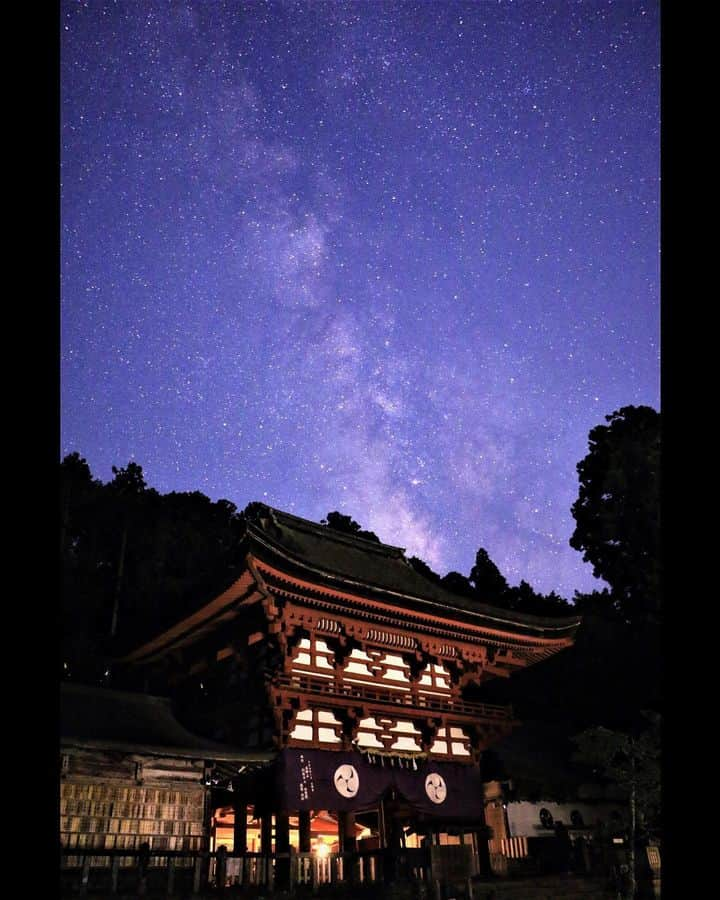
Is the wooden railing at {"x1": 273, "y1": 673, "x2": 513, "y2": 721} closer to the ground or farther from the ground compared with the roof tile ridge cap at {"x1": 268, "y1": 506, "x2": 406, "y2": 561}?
closer to the ground

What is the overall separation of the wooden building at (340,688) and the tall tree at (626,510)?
566cm

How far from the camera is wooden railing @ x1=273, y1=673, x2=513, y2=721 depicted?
760 inches

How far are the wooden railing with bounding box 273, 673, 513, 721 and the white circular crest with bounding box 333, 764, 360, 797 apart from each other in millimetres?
1841

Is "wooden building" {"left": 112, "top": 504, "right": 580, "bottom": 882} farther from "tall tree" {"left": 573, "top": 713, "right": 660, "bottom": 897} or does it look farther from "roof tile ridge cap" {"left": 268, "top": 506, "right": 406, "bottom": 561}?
"tall tree" {"left": 573, "top": 713, "right": 660, "bottom": 897}

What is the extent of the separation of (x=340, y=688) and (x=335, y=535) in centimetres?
826

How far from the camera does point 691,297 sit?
Answer: 1525 mm

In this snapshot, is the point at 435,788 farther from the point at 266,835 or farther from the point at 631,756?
the point at 631,756

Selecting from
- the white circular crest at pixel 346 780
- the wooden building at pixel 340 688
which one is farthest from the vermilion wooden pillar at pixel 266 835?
the white circular crest at pixel 346 780

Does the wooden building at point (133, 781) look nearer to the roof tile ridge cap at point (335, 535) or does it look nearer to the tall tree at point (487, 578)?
the roof tile ridge cap at point (335, 535)

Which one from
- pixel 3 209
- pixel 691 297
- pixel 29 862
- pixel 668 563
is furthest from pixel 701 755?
pixel 3 209

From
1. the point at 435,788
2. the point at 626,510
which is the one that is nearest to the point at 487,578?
the point at 626,510

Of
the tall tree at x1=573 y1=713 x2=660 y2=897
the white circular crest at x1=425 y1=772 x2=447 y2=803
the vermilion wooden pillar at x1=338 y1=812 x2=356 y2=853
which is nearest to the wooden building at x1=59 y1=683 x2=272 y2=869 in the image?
the vermilion wooden pillar at x1=338 y1=812 x2=356 y2=853

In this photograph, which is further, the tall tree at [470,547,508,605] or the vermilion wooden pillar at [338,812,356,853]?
the tall tree at [470,547,508,605]

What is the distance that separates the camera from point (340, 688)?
20.2 m
